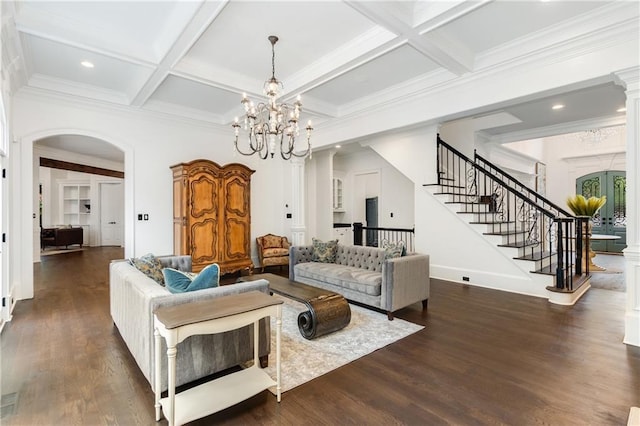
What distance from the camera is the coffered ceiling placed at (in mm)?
3047

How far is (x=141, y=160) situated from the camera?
5664mm

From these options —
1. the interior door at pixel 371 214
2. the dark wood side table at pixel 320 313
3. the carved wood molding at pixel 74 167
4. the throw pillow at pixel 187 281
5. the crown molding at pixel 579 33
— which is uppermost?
the crown molding at pixel 579 33

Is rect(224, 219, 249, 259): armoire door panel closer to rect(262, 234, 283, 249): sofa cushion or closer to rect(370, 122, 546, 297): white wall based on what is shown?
rect(262, 234, 283, 249): sofa cushion

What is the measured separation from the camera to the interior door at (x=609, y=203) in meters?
9.56

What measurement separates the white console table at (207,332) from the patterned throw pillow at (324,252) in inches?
117

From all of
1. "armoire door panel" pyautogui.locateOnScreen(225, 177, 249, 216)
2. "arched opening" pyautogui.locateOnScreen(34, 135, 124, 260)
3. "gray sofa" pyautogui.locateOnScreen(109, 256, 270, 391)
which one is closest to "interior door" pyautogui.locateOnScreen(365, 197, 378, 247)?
"armoire door panel" pyautogui.locateOnScreen(225, 177, 249, 216)

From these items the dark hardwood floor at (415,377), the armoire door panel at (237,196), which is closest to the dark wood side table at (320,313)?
the dark hardwood floor at (415,377)

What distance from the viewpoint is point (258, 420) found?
2020 millimetres

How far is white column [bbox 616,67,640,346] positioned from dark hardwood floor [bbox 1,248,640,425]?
25cm

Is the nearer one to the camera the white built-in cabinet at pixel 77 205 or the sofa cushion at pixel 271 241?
the sofa cushion at pixel 271 241

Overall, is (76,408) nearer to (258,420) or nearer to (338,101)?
(258,420)

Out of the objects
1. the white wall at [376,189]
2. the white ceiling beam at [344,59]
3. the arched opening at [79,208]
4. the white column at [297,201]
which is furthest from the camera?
the arched opening at [79,208]

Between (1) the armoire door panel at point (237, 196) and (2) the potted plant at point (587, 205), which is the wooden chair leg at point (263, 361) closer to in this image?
(1) the armoire door panel at point (237, 196)

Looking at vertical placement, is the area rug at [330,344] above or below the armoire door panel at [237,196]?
below
